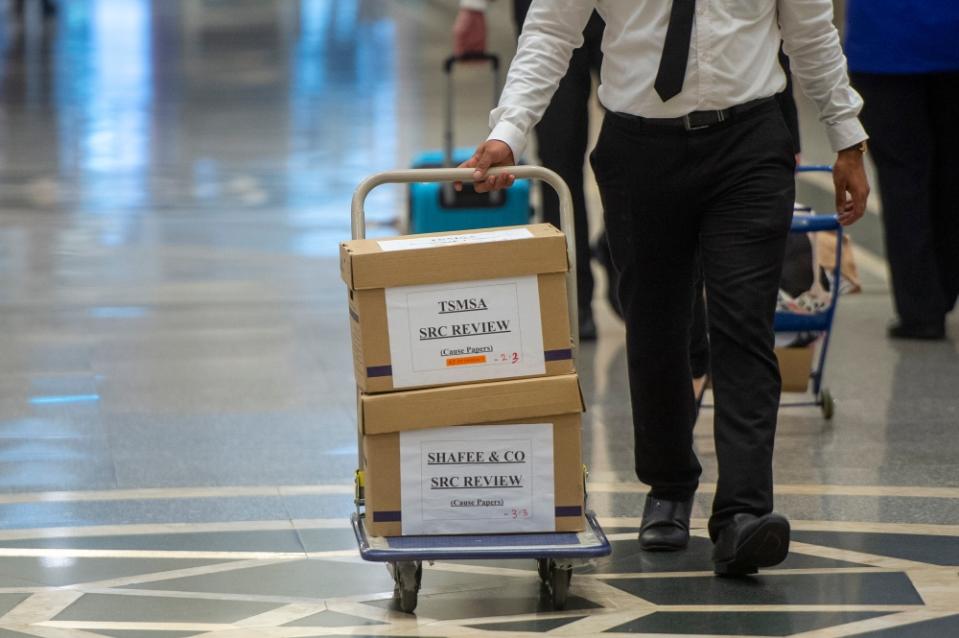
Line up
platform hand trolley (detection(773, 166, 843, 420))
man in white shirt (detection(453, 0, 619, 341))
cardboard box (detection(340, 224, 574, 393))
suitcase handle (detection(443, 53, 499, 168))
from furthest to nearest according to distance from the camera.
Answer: suitcase handle (detection(443, 53, 499, 168)) → man in white shirt (detection(453, 0, 619, 341)) → platform hand trolley (detection(773, 166, 843, 420)) → cardboard box (detection(340, 224, 574, 393))

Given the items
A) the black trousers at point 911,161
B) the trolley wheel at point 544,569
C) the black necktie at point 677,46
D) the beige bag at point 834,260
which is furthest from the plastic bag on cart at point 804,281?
the trolley wheel at point 544,569

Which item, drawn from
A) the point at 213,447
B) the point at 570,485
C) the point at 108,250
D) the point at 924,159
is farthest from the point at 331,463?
the point at 108,250

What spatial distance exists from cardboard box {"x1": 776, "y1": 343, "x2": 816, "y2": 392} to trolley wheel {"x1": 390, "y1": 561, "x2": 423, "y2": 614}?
7.09ft

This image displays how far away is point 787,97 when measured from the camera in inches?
208

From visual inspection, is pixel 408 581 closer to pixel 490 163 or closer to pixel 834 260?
pixel 490 163

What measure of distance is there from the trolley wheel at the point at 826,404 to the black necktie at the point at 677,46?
6.79 ft

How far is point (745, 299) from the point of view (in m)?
4.16

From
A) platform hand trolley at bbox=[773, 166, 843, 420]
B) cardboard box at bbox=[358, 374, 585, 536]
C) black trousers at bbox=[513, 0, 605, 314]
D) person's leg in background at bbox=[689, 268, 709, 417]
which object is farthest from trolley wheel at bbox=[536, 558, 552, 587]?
black trousers at bbox=[513, 0, 605, 314]

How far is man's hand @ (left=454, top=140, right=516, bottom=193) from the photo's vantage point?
4.09 m

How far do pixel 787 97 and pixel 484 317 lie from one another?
1.76 metres

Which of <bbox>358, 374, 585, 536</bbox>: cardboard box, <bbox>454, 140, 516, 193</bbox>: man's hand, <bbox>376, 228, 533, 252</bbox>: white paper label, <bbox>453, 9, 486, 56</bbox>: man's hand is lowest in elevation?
<bbox>358, 374, 585, 536</bbox>: cardboard box

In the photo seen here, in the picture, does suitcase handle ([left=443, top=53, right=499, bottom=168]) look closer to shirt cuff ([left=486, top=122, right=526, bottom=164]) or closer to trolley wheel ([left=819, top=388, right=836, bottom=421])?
trolley wheel ([left=819, top=388, right=836, bottom=421])

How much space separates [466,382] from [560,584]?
1.67ft

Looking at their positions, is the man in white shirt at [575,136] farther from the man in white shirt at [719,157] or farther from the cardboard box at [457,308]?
the cardboard box at [457,308]
